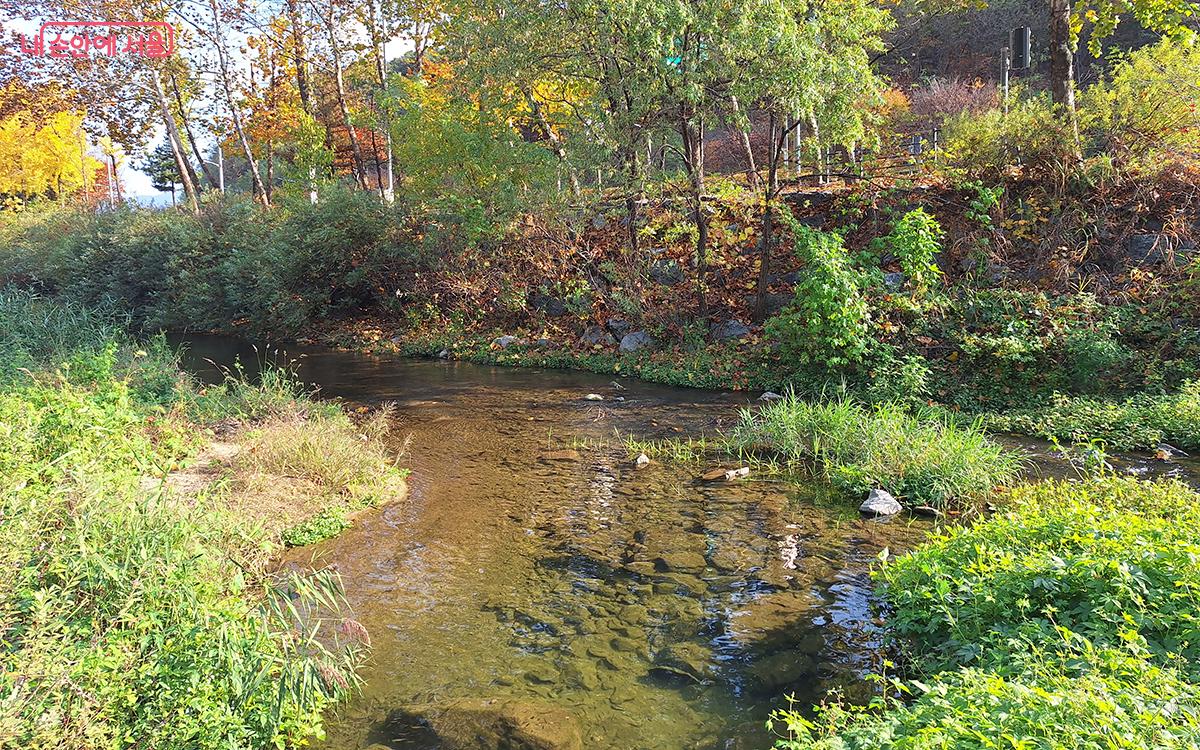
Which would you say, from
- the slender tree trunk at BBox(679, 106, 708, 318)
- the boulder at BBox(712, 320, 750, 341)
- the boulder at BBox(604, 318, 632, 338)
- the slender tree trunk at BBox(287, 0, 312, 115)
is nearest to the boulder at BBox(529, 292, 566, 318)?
the boulder at BBox(604, 318, 632, 338)

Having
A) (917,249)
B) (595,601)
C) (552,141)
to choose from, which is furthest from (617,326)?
(595,601)

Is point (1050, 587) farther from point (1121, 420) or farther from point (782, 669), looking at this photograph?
point (1121, 420)

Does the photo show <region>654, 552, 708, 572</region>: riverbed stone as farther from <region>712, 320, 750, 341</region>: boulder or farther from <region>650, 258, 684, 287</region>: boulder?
<region>650, 258, 684, 287</region>: boulder

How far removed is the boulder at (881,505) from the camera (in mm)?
7200

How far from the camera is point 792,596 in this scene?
5.71 m

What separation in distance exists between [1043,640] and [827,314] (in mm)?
8350

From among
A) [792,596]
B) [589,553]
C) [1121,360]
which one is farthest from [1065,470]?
[589,553]

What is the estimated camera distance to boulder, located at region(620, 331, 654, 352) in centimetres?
1525

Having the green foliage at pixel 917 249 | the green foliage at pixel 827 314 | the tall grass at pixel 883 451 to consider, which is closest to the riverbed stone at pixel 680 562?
the tall grass at pixel 883 451

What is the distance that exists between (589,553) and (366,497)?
2.57 m

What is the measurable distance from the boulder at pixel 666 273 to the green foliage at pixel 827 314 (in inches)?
169

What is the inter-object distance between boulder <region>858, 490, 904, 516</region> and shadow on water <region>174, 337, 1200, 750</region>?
169mm

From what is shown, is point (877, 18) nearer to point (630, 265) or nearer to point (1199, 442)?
point (630, 265)

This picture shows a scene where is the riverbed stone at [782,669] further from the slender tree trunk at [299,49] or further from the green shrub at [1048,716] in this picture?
the slender tree trunk at [299,49]
